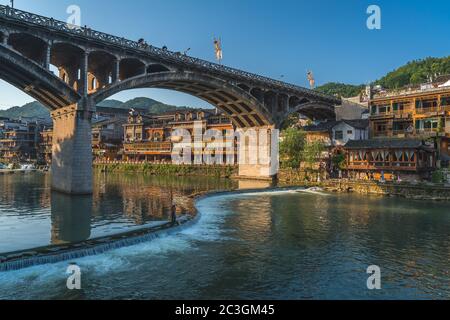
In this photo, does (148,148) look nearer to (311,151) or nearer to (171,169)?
(171,169)

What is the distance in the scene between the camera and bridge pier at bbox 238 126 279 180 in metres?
72.8

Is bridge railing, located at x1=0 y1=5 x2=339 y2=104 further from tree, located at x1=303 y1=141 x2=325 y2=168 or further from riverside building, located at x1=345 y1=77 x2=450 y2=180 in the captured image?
riverside building, located at x1=345 y1=77 x2=450 y2=180

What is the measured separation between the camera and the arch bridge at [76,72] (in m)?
39.5

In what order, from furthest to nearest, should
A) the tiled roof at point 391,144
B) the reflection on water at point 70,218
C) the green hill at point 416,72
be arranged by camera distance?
the green hill at point 416,72 < the tiled roof at point 391,144 < the reflection on water at point 70,218

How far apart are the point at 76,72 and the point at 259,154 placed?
1585 inches

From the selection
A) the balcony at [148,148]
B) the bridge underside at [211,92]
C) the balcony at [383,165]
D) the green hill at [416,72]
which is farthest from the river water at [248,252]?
the green hill at [416,72]

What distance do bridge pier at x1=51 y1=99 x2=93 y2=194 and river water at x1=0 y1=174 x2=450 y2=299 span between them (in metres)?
5.06

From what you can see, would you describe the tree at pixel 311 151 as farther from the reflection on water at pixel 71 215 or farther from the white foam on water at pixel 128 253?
the white foam on water at pixel 128 253

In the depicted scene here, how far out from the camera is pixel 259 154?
75.4 metres

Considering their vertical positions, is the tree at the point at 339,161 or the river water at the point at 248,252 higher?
the tree at the point at 339,161

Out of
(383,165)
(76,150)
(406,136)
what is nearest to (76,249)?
(76,150)

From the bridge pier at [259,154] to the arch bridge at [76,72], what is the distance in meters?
16.0

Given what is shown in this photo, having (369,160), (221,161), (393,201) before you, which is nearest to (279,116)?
(221,161)

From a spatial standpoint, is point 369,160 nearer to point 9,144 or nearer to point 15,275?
point 15,275
